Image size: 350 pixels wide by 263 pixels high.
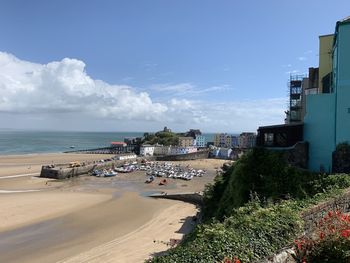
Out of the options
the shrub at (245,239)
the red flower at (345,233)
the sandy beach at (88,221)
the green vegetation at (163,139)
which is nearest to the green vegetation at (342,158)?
the sandy beach at (88,221)

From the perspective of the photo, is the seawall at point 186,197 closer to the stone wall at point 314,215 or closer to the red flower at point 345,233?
the stone wall at point 314,215

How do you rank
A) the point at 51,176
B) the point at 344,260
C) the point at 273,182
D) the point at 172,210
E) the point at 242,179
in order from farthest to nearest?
the point at 51,176 → the point at 172,210 → the point at 242,179 → the point at 273,182 → the point at 344,260

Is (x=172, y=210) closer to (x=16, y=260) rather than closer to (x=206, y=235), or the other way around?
(x=16, y=260)

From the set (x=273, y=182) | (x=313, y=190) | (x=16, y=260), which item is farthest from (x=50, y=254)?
(x=313, y=190)

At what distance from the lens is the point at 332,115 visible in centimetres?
2219

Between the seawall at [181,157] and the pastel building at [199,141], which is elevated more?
the pastel building at [199,141]

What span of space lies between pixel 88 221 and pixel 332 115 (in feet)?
64.2

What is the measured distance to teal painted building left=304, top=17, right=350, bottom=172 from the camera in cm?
2147

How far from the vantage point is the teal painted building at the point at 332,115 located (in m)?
21.5

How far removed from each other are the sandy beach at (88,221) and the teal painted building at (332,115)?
34.1 ft

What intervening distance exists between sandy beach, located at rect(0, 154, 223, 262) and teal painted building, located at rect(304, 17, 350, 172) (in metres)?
10.4

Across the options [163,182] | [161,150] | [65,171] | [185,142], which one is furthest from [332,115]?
[185,142]

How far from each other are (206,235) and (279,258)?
1.57 meters

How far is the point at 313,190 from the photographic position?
16266 millimetres
